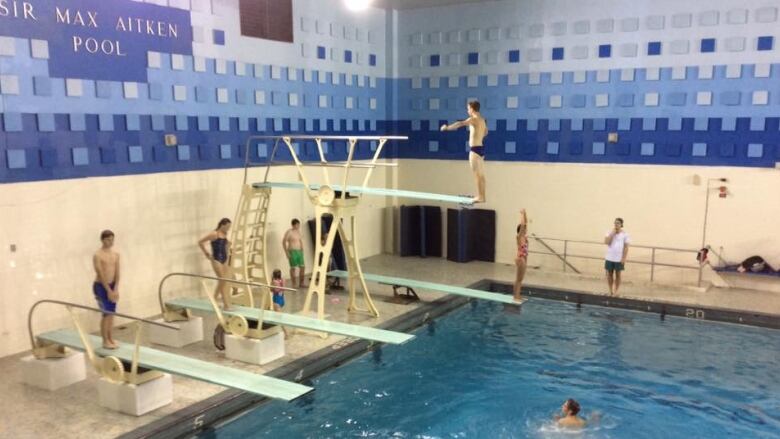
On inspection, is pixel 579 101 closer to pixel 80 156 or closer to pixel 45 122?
pixel 80 156

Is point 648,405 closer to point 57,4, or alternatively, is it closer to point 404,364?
point 404,364

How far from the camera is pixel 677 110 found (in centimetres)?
1130

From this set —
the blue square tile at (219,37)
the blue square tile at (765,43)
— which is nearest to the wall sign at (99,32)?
the blue square tile at (219,37)

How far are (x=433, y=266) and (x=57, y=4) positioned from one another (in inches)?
318

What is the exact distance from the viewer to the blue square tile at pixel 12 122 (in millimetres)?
7465

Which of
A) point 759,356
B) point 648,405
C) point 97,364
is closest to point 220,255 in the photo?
point 97,364

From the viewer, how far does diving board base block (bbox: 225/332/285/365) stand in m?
7.28

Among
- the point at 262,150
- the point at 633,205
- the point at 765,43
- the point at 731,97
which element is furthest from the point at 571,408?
the point at 765,43

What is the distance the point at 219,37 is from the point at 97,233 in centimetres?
368

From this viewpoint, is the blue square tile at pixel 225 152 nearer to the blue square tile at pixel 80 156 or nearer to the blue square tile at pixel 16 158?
the blue square tile at pixel 80 156

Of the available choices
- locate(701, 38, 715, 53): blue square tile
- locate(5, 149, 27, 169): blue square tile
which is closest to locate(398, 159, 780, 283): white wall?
locate(701, 38, 715, 53): blue square tile

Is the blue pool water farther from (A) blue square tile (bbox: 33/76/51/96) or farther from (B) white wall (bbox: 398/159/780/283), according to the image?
(A) blue square tile (bbox: 33/76/51/96)

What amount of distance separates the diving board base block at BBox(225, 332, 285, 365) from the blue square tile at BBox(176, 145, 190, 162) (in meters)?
3.40

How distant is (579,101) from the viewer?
12164 mm
